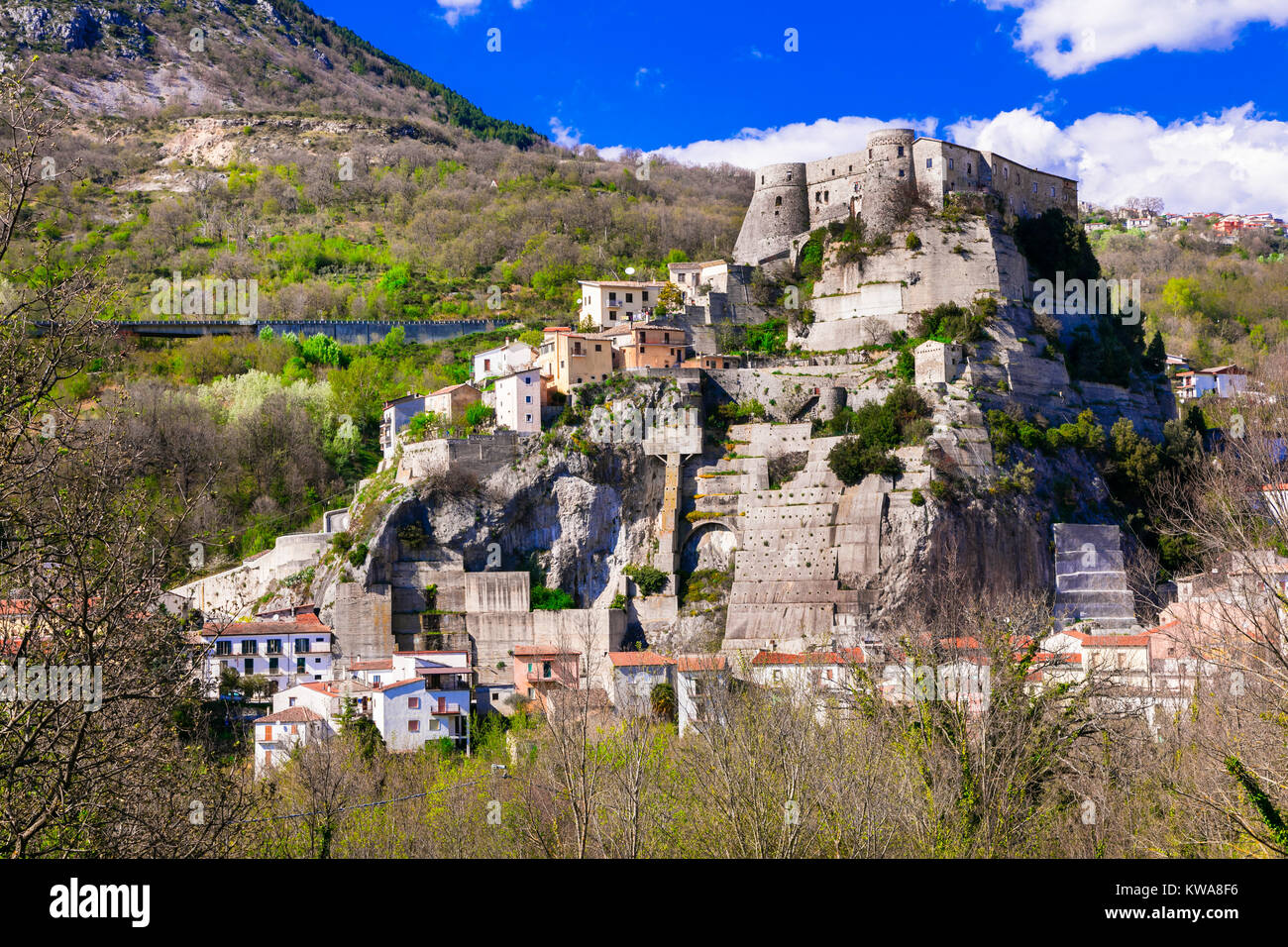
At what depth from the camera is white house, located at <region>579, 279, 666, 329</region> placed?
59844 mm

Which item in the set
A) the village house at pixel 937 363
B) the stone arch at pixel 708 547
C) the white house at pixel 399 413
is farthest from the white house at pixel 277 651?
the village house at pixel 937 363

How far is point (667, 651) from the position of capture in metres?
45.9

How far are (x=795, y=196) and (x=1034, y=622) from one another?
101 feet

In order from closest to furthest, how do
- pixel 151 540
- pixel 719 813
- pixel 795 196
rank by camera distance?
pixel 151 540
pixel 719 813
pixel 795 196

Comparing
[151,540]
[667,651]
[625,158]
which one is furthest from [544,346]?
[625,158]

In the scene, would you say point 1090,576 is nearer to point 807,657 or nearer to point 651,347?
point 807,657

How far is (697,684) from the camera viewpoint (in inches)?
1478

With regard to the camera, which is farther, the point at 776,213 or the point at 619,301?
the point at 776,213

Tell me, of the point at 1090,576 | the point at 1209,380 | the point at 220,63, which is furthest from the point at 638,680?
the point at 220,63

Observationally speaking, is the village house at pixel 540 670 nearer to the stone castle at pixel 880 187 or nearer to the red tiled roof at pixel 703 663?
the red tiled roof at pixel 703 663

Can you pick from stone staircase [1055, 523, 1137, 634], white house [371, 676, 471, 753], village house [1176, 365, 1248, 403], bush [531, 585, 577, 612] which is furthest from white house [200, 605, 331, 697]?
village house [1176, 365, 1248, 403]

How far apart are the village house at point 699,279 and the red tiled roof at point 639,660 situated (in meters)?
21.9

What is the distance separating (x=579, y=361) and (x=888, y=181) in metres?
18.9
